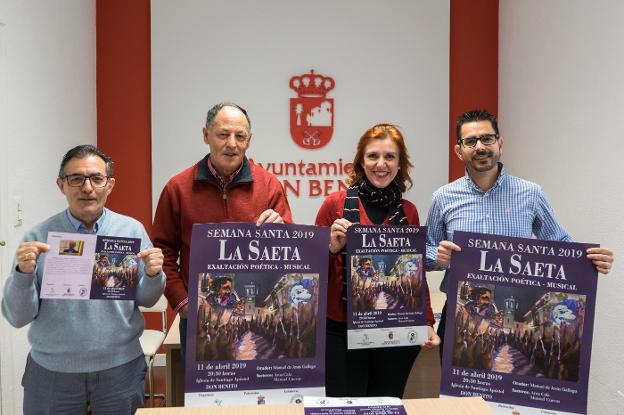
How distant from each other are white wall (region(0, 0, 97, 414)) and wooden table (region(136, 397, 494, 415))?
5.88 feet

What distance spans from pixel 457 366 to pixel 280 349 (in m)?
0.57

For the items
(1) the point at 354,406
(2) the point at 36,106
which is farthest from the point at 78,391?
(2) the point at 36,106

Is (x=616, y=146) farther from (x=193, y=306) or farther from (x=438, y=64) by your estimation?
(x=193, y=306)

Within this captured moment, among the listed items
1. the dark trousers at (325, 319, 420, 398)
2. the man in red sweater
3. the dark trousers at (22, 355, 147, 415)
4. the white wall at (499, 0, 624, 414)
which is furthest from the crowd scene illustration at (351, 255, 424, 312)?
the white wall at (499, 0, 624, 414)

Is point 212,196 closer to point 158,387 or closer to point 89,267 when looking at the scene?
point 89,267

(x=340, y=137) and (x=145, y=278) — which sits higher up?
(x=340, y=137)

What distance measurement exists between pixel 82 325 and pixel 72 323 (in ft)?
0.11

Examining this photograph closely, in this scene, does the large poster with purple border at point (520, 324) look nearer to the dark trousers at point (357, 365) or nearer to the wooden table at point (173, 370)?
the dark trousers at point (357, 365)

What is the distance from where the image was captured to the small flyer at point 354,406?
1467 millimetres

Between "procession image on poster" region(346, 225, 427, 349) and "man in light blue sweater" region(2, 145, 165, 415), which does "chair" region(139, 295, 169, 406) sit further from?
"procession image on poster" region(346, 225, 427, 349)

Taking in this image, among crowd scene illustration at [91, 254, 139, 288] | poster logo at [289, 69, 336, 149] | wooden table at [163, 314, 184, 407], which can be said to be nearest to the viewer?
crowd scene illustration at [91, 254, 139, 288]

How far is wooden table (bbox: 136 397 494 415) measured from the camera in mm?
1493

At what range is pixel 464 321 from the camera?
177 centimetres

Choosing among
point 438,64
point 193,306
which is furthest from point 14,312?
point 438,64
